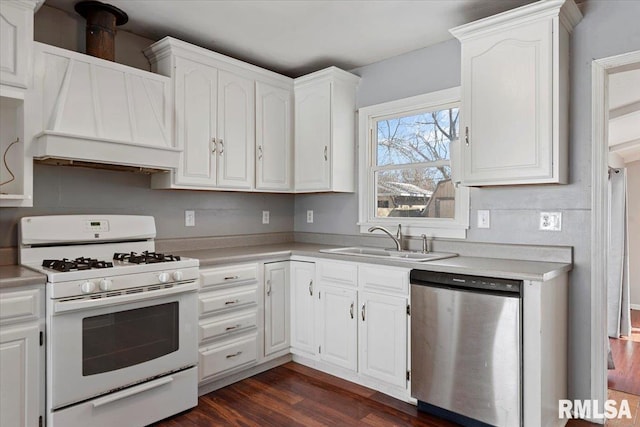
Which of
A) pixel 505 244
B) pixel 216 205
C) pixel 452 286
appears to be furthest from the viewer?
pixel 216 205

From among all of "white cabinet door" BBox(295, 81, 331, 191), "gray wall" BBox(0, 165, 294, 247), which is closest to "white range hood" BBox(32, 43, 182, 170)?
"gray wall" BBox(0, 165, 294, 247)

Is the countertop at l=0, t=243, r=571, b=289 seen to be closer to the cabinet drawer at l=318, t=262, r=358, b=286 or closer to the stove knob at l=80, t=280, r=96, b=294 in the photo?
the cabinet drawer at l=318, t=262, r=358, b=286

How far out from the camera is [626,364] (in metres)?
3.18

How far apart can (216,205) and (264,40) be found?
1340 millimetres

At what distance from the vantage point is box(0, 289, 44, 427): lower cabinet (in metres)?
1.83

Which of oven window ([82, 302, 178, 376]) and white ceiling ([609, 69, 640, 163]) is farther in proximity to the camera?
white ceiling ([609, 69, 640, 163])

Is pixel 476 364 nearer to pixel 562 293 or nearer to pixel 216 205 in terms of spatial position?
pixel 562 293

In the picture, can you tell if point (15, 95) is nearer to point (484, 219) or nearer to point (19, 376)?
point (19, 376)

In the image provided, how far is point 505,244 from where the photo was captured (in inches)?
104

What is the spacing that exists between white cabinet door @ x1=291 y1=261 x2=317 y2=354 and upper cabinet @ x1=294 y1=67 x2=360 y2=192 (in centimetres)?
73

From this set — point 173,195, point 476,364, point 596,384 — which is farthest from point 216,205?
point 596,384

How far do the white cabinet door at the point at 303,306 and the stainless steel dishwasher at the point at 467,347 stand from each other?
0.85 meters

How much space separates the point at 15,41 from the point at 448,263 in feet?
8.58

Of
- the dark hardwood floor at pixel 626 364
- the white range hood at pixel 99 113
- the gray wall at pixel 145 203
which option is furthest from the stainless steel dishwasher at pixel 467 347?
the white range hood at pixel 99 113
